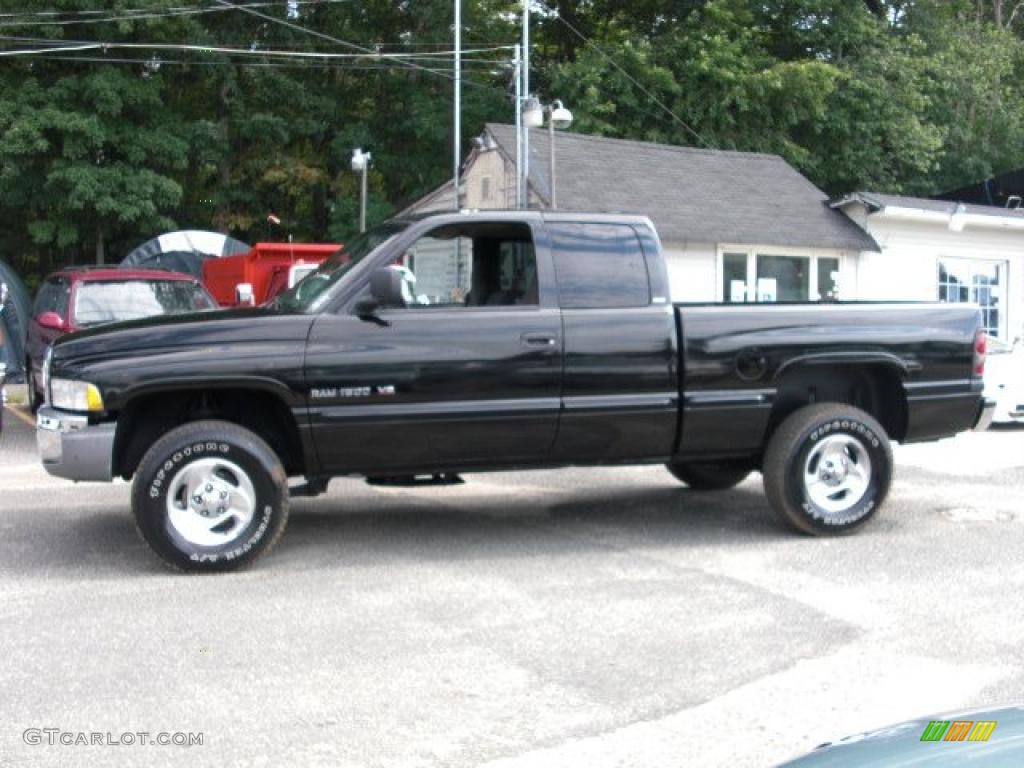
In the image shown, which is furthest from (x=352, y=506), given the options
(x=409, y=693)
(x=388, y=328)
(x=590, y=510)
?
(x=409, y=693)

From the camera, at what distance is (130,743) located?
166 inches

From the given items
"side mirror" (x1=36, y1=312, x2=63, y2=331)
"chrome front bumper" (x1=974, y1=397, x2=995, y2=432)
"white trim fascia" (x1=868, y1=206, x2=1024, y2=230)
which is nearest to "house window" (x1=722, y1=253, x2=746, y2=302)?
"white trim fascia" (x1=868, y1=206, x2=1024, y2=230)

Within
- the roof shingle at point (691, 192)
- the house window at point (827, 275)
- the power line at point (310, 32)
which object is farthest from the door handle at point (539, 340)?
the power line at point (310, 32)

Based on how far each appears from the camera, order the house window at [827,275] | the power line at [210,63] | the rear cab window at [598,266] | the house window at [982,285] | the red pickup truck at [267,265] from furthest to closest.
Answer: the power line at [210,63]
the house window at [982,285]
the house window at [827,275]
the red pickup truck at [267,265]
the rear cab window at [598,266]

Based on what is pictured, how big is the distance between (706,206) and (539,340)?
15.5 m

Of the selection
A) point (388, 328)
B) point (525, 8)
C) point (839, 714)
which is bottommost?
point (839, 714)

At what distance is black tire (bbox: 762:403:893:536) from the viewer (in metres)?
→ 7.42

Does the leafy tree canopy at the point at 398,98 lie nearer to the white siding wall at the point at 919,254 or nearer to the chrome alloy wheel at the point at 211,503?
the white siding wall at the point at 919,254

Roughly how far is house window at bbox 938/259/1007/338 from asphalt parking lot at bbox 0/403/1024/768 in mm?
15666

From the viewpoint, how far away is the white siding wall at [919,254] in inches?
886

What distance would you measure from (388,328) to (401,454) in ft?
2.39

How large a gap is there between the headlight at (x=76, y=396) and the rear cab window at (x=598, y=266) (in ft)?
8.90

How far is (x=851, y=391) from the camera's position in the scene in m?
8.03

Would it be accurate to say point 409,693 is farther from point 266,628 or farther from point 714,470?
point 714,470
